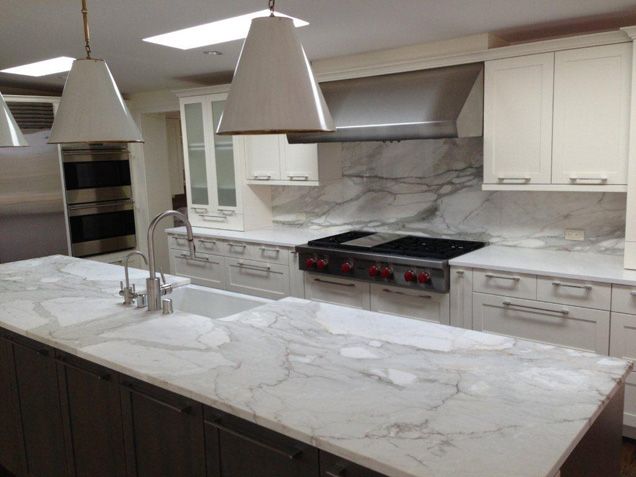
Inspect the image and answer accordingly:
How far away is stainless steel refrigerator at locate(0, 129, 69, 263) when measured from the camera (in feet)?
16.9

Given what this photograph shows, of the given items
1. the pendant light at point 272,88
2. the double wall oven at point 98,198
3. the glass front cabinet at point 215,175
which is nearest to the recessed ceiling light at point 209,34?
the glass front cabinet at point 215,175

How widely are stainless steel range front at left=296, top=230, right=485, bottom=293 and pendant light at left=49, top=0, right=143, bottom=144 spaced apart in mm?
2002

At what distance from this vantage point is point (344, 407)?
1482 mm

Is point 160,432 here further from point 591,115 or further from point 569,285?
point 591,115

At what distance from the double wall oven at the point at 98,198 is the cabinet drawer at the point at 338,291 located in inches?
111

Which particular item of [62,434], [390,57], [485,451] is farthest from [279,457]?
[390,57]

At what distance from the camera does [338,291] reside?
403 cm

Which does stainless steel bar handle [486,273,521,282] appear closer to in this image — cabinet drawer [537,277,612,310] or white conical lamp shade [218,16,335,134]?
cabinet drawer [537,277,612,310]

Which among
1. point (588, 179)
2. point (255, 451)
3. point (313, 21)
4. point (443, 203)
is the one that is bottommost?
point (255, 451)

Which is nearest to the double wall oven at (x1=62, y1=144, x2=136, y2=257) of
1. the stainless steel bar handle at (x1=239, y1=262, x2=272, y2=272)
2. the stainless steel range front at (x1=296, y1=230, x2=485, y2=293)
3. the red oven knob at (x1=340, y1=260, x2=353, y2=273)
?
the stainless steel bar handle at (x1=239, y1=262, x2=272, y2=272)

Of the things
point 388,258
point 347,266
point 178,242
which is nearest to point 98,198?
→ point 178,242

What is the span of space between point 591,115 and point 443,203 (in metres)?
1.23

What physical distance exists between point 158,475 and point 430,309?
215 centimetres

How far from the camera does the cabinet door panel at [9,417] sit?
2.58 metres
